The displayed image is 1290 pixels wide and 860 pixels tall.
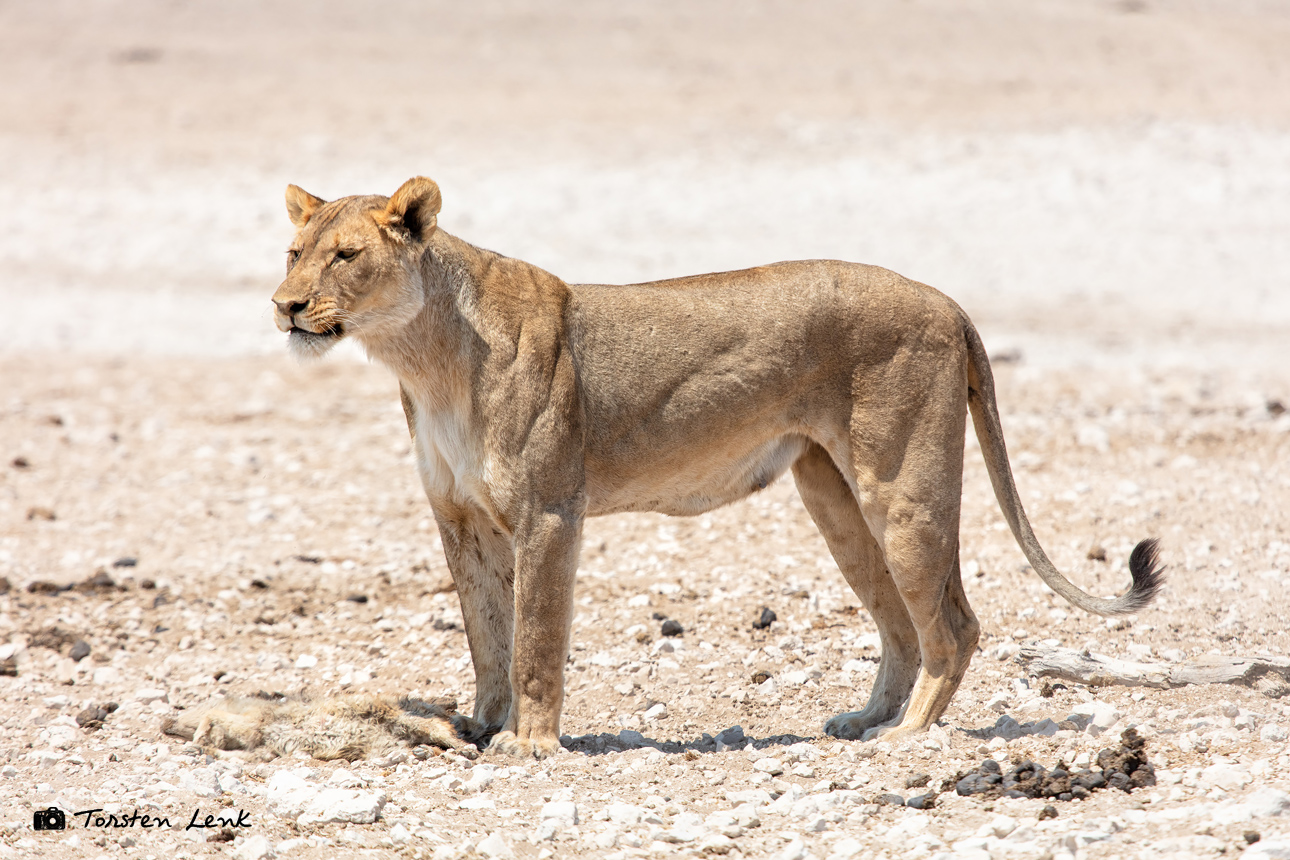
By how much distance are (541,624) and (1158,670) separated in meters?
3.09

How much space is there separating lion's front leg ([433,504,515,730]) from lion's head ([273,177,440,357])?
1.00 metres

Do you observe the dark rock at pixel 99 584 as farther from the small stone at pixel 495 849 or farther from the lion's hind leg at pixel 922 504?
the lion's hind leg at pixel 922 504

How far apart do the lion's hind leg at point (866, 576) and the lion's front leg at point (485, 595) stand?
160 centimetres

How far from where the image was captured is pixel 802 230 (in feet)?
65.5

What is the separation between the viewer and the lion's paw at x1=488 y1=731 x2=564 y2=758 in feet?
20.5

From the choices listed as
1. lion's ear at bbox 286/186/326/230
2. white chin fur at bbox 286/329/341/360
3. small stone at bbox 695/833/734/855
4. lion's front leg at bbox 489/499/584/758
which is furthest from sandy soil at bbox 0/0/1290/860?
lion's ear at bbox 286/186/326/230

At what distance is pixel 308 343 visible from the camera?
5.95 m

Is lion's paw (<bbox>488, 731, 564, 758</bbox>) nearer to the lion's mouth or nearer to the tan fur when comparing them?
the tan fur

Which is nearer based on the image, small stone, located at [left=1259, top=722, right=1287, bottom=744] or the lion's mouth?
small stone, located at [left=1259, top=722, right=1287, bottom=744]

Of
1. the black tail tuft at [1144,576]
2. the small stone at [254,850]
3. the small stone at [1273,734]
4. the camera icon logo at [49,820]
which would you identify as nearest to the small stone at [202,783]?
the camera icon logo at [49,820]

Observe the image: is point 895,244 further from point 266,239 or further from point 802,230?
point 266,239

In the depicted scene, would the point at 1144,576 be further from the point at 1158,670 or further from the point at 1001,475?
the point at 1001,475

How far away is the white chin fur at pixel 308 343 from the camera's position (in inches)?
234

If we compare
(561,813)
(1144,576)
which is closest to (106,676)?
(561,813)
